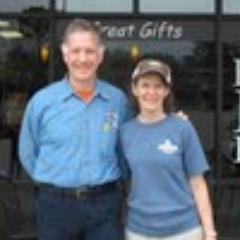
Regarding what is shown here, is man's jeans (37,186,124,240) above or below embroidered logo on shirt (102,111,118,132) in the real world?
below

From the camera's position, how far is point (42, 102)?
160 inches

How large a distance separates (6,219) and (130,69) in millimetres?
1587

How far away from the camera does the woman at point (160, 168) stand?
3961 mm

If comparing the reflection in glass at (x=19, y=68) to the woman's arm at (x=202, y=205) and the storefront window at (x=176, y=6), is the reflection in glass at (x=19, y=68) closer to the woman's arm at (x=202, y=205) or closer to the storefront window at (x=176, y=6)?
the storefront window at (x=176, y=6)

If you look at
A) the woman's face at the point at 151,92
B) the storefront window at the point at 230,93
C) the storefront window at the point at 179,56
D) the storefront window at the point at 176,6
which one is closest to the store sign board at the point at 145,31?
the storefront window at the point at 179,56

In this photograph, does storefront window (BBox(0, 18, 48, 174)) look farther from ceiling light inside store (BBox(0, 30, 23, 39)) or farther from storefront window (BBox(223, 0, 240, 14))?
storefront window (BBox(223, 0, 240, 14))

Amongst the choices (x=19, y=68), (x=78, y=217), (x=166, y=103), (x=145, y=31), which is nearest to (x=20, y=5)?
(x=19, y=68)

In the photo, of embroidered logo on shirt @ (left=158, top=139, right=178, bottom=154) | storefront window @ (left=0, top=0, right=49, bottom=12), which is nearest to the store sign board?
storefront window @ (left=0, top=0, right=49, bottom=12)

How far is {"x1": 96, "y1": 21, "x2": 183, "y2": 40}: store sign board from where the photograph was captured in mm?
7398

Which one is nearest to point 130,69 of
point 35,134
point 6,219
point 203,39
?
point 203,39

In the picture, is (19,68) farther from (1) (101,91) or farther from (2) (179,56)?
(1) (101,91)

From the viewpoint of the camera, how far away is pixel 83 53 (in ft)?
12.9

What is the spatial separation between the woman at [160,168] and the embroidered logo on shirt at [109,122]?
0.16 ft

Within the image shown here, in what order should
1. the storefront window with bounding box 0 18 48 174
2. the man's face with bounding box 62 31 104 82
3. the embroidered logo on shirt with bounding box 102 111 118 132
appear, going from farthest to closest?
the storefront window with bounding box 0 18 48 174
the embroidered logo on shirt with bounding box 102 111 118 132
the man's face with bounding box 62 31 104 82
